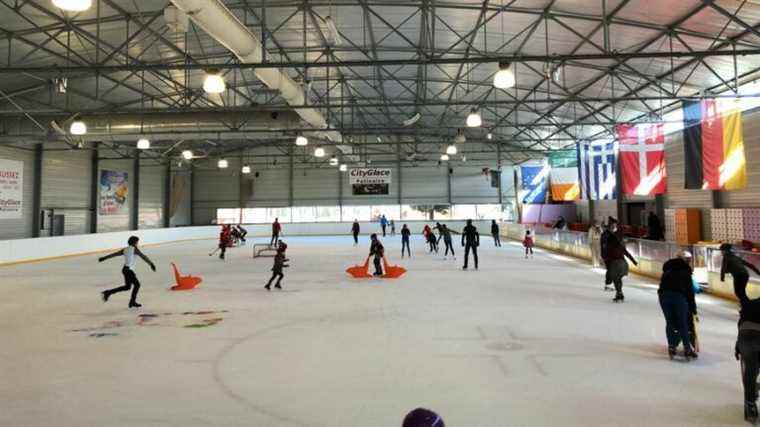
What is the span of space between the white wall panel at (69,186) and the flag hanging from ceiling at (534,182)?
26.3 m

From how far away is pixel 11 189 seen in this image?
20.4m

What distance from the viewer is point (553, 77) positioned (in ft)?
40.1

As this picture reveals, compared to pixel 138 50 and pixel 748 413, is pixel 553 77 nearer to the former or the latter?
pixel 748 413

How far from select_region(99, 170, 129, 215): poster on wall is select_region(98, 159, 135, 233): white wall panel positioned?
22 cm

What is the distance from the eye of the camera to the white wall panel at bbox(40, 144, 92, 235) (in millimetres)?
22906

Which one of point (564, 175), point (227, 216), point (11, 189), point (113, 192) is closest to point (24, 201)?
point (11, 189)

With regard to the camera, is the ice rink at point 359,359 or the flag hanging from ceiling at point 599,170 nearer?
the ice rink at point 359,359

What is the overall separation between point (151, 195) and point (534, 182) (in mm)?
27504

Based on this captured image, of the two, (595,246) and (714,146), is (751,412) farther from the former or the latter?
(714,146)

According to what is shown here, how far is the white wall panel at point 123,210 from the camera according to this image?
26953mm

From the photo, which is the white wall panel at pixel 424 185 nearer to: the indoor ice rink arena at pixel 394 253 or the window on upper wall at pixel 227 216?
the indoor ice rink arena at pixel 394 253

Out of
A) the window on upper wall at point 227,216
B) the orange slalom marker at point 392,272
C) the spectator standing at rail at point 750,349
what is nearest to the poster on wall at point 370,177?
the orange slalom marker at point 392,272

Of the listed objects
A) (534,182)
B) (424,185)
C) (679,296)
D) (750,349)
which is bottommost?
(750,349)

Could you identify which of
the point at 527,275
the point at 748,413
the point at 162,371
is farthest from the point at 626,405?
the point at 527,275
